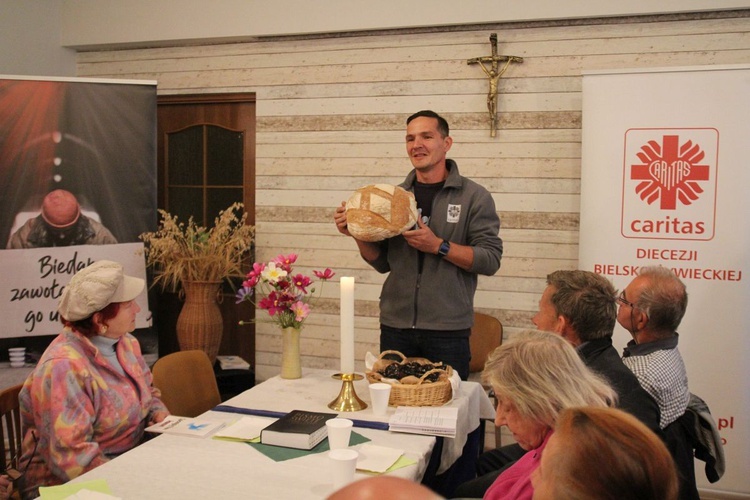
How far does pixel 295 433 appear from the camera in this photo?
1.99m

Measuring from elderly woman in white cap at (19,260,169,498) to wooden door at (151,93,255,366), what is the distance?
A: 2.39m

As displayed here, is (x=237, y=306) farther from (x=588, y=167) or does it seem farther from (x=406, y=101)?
(x=588, y=167)

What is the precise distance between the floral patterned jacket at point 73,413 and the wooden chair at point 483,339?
2103mm

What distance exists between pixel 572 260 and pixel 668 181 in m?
0.72

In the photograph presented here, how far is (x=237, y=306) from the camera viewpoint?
15.7 feet

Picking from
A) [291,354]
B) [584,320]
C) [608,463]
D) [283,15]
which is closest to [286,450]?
[291,354]

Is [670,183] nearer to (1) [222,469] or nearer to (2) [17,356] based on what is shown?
(1) [222,469]

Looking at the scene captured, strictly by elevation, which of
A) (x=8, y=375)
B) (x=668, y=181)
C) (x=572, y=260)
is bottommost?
(x=8, y=375)

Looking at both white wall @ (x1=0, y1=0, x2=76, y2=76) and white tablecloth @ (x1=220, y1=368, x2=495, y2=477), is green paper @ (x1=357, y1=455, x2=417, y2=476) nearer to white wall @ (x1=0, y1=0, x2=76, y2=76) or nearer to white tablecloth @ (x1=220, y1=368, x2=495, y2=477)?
white tablecloth @ (x1=220, y1=368, x2=495, y2=477)

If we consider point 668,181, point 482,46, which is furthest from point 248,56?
point 668,181

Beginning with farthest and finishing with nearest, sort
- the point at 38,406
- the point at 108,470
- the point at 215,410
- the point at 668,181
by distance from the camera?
the point at 668,181
the point at 215,410
the point at 38,406
the point at 108,470

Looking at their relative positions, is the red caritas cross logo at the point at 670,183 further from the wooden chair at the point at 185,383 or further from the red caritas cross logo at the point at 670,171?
the wooden chair at the point at 185,383

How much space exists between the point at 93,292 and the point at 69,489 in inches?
27.8

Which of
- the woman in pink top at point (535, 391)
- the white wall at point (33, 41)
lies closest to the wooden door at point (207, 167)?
the white wall at point (33, 41)
